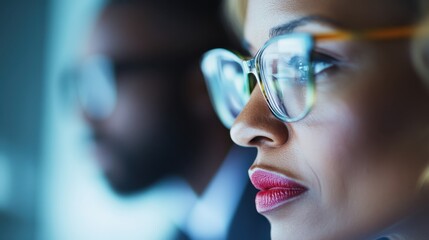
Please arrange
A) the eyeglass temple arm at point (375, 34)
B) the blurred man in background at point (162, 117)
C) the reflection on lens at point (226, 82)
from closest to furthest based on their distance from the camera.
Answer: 1. the eyeglass temple arm at point (375, 34)
2. the reflection on lens at point (226, 82)
3. the blurred man in background at point (162, 117)

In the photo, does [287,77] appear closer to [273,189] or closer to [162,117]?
[273,189]

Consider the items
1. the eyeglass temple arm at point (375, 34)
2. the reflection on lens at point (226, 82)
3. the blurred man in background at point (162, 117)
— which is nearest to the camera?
the eyeglass temple arm at point (375, 34)

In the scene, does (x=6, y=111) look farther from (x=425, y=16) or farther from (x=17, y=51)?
(x=425, y=16)

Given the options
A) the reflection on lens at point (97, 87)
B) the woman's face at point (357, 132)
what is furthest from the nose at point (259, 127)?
the reflection on lens at point (97, 87)

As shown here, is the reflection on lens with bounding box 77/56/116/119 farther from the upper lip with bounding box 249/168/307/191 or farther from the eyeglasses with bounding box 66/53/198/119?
the upper lip with bounding box 249/168/307/191

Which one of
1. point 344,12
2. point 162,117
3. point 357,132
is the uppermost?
point 344,12

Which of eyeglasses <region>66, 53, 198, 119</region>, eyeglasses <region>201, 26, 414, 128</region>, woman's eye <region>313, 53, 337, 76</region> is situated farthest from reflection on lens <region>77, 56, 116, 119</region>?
woman's eye <region>313, 53, 337, 76</region>

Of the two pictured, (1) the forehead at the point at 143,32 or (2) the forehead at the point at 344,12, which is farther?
(1) the forehead at the point at 143,32

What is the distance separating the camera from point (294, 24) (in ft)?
1.53

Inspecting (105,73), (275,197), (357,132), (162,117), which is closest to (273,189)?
→ (275,197)

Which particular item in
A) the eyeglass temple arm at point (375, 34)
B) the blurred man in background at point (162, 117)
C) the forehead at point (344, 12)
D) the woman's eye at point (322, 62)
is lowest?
the blurred man in background at point (162, 117)

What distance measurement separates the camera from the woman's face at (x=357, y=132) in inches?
17.1

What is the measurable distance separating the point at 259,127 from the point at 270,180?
0.06 m

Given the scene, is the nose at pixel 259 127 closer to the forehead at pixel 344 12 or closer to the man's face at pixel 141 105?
the forehead at pixel 344 12
